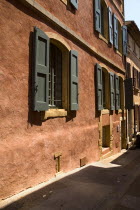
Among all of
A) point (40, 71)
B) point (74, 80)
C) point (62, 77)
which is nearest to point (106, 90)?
point (74, 80)

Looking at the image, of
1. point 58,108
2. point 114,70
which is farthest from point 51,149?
point 114,70

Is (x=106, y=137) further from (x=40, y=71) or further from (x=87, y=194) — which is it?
(x=40, y=71)

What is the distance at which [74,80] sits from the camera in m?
5.87

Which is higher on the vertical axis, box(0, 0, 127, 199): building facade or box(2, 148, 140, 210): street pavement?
box(0, 0, 127, 199): building facade

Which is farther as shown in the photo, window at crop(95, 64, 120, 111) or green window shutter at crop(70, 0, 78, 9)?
window at crop(95, 64, 120, 111)

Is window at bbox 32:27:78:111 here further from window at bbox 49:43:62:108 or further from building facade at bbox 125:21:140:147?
building facade at bbox 125:21:140:147

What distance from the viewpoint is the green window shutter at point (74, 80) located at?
5.68 m

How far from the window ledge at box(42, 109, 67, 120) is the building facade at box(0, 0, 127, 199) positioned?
2 cm

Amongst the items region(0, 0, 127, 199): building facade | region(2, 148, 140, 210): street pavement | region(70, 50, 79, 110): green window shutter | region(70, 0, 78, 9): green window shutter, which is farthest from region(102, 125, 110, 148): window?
region(70, 0, 78, 9): green window shutter

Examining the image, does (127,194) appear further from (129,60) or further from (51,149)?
(129,60)

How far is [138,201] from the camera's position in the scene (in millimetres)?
4051

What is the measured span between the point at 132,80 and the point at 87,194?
10006 mm

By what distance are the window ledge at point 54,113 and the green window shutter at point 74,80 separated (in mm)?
365

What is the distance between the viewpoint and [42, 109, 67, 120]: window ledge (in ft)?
15.2
